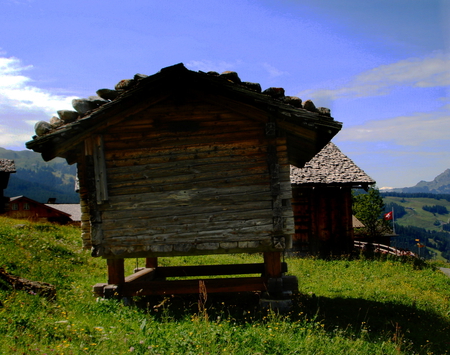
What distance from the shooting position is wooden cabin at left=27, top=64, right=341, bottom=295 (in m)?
8.28

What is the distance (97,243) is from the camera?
8.52 metres

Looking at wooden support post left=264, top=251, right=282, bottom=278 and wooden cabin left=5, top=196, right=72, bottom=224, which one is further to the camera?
wooden cabin left=5, top=196, right=72, bottom=224

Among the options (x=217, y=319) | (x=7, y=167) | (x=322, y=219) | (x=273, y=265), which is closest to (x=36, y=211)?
(x=7, y=167)

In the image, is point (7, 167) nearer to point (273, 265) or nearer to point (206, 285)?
point (206, 285)

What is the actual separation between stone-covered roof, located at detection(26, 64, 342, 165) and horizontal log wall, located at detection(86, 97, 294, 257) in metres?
0.37

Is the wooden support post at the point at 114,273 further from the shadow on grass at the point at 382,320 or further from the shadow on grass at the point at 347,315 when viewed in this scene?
the shadow on grass at the point at 382,320

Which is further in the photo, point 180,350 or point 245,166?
point 245,166

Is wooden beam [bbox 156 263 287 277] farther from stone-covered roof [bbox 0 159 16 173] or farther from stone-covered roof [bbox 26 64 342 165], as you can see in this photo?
stone-covered roof [bbox 0 159 16 173]

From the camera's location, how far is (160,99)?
845 centimetres

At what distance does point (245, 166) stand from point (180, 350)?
4.13m

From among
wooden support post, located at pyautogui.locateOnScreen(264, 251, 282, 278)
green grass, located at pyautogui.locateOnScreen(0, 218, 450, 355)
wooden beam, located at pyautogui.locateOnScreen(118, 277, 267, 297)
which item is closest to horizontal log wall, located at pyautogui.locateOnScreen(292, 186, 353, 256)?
green grass, located at pyautogui.locateOnScreen(0, 218, 450, 355)

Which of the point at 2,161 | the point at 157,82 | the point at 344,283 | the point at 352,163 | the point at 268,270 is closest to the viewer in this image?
the point at 157,82

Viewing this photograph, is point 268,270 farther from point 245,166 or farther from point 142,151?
point 142,151

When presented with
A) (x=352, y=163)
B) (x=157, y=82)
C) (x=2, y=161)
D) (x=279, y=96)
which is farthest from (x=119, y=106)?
(x=2, y=161)
